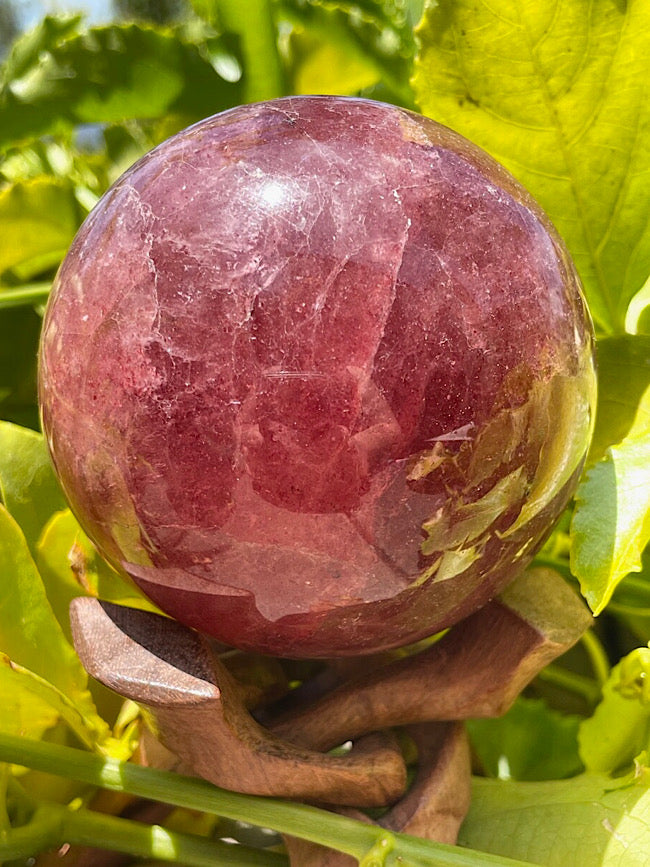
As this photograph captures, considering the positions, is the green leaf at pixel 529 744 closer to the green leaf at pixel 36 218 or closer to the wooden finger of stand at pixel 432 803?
the wooden finger of stand at pixel 432 803

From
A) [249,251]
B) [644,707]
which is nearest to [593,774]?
[644,707]

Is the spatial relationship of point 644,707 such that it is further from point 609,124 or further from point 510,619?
point 609,124

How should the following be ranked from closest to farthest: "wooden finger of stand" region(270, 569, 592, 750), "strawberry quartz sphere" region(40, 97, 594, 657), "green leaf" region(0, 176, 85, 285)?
"strawberry quartz sphere" region(40, 97, 594, 657), "wooden finger of stand" region(270, 569, 592, 750), "green leaf" region(0, 176, 85, 285)

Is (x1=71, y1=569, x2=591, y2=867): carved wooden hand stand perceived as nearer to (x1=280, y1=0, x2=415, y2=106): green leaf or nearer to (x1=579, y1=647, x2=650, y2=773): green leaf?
(x1=579, y1=647, x2=650, y2=773): green leaf

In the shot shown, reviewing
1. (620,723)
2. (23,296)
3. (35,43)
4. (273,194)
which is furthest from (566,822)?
(35,43)

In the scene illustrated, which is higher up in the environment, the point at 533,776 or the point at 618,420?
the point at 618,420

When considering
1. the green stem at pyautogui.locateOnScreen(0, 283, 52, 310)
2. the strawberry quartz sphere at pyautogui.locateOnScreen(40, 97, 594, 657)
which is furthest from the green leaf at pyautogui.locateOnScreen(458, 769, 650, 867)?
the green stem at pyautogui.locateOnScreen(0, 283, 52, 310)
